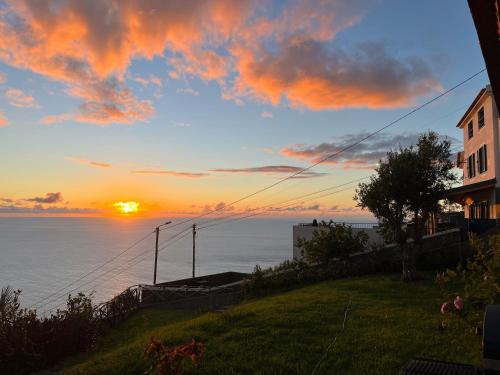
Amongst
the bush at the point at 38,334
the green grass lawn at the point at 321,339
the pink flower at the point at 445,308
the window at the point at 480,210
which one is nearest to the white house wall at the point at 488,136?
the window at the point at 480,210

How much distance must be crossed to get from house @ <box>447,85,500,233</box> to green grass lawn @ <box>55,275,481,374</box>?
11833 mm

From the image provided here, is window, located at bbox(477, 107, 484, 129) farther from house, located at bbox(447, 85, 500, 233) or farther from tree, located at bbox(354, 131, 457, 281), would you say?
tree, located at bbox(354, 131, 457, 281)

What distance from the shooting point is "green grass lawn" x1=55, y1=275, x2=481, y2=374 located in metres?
7.70

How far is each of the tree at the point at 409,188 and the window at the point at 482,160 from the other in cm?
1143

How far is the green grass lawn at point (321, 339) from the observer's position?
7703mm

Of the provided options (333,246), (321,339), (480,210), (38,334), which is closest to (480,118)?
(480,210)

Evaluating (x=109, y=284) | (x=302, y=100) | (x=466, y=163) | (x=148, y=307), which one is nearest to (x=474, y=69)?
(x=302, y=100)

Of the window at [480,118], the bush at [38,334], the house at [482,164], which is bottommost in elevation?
the bush at [38,334]

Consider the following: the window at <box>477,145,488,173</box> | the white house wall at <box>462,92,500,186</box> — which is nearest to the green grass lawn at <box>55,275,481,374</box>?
the white house wall at <box>462,92,500,186</box>

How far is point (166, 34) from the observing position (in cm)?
1470

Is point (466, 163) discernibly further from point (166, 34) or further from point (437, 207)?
point (166, 34)

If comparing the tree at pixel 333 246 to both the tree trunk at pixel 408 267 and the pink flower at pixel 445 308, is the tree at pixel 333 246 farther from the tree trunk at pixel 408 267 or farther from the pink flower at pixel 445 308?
the pink flower at pixel 445 308

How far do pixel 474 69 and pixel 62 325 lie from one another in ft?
64.5

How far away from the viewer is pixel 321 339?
921cm
